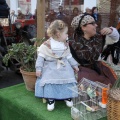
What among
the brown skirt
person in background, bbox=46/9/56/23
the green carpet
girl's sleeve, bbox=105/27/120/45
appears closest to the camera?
the green carpet

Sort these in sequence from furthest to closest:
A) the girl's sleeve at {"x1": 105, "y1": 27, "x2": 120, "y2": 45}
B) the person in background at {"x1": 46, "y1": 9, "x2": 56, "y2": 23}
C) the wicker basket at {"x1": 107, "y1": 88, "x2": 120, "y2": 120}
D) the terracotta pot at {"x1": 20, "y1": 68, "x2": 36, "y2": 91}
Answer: the person in background at {"x1": 46, "y1": 9, "x2": 56, "y2": 23} < the girl's sleeve at {"x1": 105, "y1": 27, "x2": 120, "y2": 45} < the terracotta pot at {"x1": 20, "y1": 68, "x2": 36, "y2": 91} < the wicker basket at {"x1": 107, "y1": 88, "x2": 120, "y2": 120}

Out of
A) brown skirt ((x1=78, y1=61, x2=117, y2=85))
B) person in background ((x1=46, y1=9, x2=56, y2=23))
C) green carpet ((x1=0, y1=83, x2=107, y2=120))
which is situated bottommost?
green carpet ((x1=0, y1=83, x2=107, y2=120))

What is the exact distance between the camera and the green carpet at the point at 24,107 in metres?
2.02

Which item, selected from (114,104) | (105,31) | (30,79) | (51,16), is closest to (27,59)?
(30,79)

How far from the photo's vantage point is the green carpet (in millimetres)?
2016

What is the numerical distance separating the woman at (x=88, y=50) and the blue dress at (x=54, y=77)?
0.21 m

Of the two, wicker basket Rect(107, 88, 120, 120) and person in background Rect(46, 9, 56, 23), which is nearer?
wicker basket Rect(107, 88, 120, 120)

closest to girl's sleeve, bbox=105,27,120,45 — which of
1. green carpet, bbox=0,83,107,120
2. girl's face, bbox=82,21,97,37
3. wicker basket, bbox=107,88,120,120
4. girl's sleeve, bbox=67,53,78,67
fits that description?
girl's face, bbox=82,21,97,37

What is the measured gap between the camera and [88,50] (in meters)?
2.44

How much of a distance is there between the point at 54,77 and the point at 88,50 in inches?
21.3

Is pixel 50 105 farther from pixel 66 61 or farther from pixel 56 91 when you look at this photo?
pixel 66 61

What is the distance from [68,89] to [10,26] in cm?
316

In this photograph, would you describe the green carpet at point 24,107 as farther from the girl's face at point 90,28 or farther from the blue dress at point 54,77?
the girl's face at point 90,28

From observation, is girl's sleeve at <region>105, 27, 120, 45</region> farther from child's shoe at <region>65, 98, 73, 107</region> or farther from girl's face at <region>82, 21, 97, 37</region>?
child's shoe at <region>65, 98, 73, 107</region>
